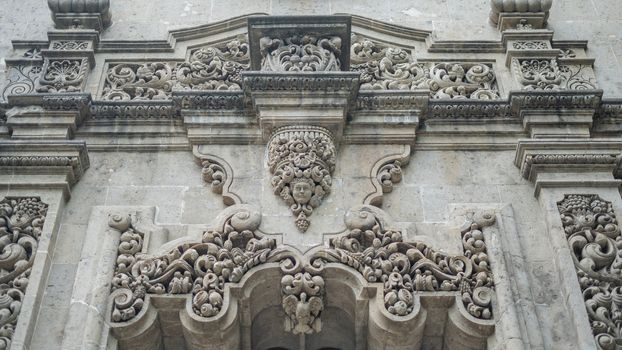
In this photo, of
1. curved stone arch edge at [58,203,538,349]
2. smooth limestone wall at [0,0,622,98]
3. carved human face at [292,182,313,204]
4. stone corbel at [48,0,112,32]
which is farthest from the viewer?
smooth limestone wall at [0,0,622,98]

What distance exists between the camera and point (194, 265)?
922cm

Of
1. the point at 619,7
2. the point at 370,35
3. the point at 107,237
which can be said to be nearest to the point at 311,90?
the point at 370,35

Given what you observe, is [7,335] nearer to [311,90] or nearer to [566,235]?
[311,90]

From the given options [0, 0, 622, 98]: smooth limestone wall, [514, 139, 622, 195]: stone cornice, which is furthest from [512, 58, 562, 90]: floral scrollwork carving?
[514, 139, 622, 195]: stone cornice

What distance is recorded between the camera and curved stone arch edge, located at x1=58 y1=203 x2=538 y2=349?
8664 millimetres

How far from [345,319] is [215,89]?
3203 mm

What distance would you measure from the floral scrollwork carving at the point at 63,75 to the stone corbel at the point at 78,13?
73 centimetres

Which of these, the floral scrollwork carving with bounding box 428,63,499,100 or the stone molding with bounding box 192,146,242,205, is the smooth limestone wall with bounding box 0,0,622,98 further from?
Answer: the stone molding with bounding box 192,146,242,205

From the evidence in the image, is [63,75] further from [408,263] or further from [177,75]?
[408,263]

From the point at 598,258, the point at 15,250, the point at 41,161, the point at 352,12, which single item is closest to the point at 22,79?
the point at 41,161

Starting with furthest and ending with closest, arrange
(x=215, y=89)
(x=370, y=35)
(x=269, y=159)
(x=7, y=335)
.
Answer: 1. (x=370, y=35)
2. (x=215, y=89)
3. (x=269, y=159)
4. (x=7, y=335)

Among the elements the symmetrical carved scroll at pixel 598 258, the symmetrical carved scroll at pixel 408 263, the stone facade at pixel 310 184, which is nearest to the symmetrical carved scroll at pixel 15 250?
the stone facade at pixel 310 184

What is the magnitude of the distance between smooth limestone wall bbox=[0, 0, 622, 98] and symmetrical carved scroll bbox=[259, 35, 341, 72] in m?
1.64

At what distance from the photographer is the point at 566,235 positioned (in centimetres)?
943
